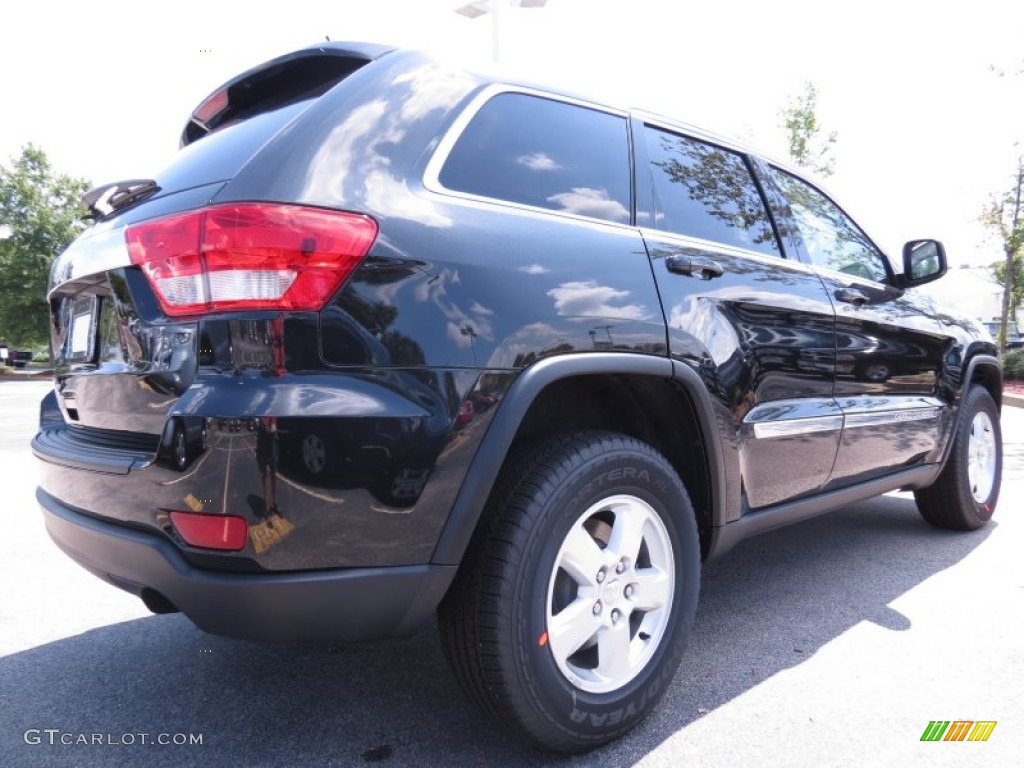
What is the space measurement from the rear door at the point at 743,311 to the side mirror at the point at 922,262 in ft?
3.16

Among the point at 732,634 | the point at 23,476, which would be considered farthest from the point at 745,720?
the point at 23,476

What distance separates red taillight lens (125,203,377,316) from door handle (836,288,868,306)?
84.8 inches

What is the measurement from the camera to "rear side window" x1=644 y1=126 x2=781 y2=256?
2383 mm

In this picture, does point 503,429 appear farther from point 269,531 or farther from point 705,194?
point 705,194

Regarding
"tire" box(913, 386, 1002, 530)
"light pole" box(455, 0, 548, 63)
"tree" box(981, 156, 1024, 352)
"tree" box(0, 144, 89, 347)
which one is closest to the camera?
"tire" box(913, 386, 1002, 530)

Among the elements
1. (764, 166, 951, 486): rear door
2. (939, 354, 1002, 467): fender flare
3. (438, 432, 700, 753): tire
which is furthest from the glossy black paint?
(939, 354, 1002, 467): fender flare

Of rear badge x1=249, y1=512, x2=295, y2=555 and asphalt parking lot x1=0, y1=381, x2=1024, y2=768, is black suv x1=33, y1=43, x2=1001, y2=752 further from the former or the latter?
asphalt parking lot x1=0, y1=381, x2=1024, y2=768

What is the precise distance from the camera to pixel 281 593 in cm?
146

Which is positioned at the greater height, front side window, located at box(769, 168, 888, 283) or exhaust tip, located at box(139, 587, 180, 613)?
front side window, located at box(769, 168, 888, 283)

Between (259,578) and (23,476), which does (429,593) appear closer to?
(259,578)

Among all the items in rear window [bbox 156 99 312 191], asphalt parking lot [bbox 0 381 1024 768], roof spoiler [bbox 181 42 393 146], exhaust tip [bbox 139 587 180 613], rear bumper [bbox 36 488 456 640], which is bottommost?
asphalt parking lot [bbox 0 381 1024 768]

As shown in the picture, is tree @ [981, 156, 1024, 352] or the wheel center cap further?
tree @ [981, 156, 1024, 352]

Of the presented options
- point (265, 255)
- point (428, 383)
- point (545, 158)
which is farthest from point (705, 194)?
point (265, 255)

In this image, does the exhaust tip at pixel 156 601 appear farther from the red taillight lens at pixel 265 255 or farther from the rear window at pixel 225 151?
the rear window at pixel 225 151
